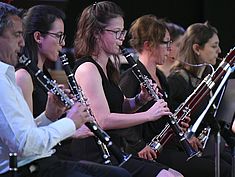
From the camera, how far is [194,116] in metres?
3.76

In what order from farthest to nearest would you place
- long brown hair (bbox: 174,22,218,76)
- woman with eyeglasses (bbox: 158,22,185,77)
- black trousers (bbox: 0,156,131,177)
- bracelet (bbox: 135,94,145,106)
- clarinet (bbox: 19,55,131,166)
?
woman with eyeglasses (bbox: 158,22,185,77) < long brown hair (bbox: 174,22,218,76) < bracelet (bbox: 135,94,145,106) < clarinet (bbox: 19,55,131,166) < black trousers (bbox: 0,156,131,177)

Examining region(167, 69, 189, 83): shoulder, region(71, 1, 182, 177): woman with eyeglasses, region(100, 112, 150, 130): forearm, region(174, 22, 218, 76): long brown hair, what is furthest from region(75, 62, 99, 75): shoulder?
region(174, 22, 218, 76): long brown hair

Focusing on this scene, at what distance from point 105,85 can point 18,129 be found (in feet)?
3.06

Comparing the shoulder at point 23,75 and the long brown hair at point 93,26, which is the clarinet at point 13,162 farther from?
the long brown hair at point 93,26

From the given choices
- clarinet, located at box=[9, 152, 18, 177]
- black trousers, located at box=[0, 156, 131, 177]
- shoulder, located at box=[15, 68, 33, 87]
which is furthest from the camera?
shoulder, located at box=[15, 68, 33, 87]

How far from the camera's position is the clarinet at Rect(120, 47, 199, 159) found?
3.29m

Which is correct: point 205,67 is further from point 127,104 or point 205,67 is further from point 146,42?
point 127,104

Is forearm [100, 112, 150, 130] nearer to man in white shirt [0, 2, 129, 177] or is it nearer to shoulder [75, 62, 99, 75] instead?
shoulder [75, 62, 99, 75]

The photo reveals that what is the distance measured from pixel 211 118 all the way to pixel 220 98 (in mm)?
485

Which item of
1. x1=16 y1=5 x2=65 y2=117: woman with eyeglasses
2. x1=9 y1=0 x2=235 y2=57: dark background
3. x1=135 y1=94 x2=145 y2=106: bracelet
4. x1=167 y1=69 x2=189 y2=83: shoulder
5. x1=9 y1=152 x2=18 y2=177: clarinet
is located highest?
x1=16 y1=5 x2=65 y2=117: woman with eyeglasses

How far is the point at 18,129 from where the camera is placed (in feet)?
7.70

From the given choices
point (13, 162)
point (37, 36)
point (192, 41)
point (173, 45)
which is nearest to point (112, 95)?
point (37, 36)

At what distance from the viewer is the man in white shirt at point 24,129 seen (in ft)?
7.73

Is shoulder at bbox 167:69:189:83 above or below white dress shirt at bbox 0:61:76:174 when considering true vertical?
below
